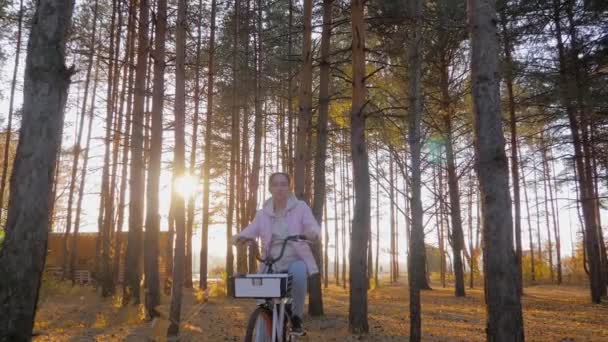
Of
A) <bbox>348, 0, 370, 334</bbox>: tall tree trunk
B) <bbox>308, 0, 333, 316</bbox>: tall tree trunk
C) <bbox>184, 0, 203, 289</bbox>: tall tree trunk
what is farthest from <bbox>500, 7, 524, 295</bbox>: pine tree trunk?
<bbox>184, 0, 203, 289</bbox>: tall tree trunk

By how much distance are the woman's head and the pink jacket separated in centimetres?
8

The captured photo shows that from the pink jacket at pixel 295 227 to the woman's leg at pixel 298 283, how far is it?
0.35 feet

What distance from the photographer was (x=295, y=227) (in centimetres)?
423

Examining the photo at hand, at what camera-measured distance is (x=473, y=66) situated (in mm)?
4793

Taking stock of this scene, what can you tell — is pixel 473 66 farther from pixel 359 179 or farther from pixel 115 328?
pixel 115 328

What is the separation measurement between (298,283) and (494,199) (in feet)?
6.74

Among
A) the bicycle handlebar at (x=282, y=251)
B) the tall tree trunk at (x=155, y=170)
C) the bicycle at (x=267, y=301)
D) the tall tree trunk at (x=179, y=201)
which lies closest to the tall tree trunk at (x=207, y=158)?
the tall tree trunk at (x=155, y=170)

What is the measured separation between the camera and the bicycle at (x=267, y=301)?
11.6ft

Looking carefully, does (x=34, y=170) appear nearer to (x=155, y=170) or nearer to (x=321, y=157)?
(x=155, y=170)

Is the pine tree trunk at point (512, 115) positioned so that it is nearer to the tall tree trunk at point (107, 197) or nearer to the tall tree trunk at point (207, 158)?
the tall tree trunk at point (207, 158)

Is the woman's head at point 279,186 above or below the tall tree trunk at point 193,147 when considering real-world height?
below

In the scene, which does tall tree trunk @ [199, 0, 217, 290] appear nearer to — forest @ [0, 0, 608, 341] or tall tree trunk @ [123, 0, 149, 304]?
forest @ [0, 0, 608, 341]

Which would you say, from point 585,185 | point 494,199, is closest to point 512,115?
point 585,185

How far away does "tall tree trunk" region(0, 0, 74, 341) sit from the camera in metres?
4.25
